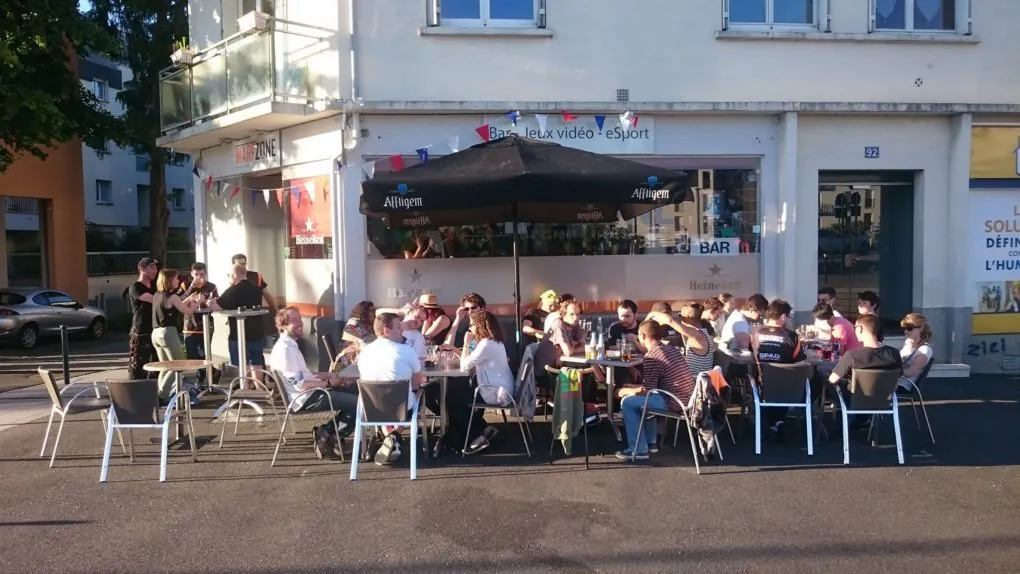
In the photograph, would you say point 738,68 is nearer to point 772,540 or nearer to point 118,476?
point 772,540

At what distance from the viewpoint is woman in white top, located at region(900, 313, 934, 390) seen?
754 centimetres

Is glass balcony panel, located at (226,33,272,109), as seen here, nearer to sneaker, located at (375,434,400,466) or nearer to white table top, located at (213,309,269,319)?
white table top, located at (213,309,269,319)

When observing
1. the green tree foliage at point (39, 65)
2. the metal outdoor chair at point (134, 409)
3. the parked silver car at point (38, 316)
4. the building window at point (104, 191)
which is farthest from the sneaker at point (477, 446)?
the building window at point (104, 191)

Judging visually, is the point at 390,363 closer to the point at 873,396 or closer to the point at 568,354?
the point at 568,354

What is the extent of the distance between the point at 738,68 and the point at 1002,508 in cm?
655

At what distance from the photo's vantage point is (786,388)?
23.2 ft

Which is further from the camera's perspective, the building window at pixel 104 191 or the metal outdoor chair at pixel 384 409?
the building window at pixel 104 191

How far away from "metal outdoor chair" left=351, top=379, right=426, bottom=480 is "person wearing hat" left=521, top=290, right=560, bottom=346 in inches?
97.0

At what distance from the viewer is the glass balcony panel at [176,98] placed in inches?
483

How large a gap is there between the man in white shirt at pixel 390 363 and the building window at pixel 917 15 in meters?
8.19

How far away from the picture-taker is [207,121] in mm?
11680

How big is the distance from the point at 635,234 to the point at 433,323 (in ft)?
10.6

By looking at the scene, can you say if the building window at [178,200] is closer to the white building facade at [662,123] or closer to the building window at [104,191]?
the building window at [104,191]

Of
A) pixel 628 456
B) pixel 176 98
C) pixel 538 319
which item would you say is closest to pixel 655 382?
pixel 628 456
